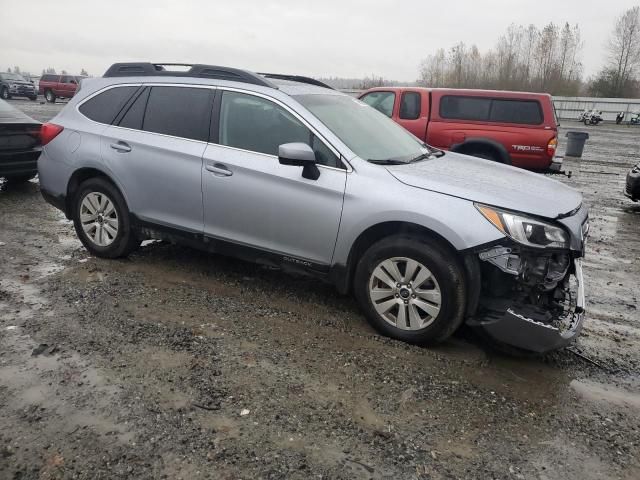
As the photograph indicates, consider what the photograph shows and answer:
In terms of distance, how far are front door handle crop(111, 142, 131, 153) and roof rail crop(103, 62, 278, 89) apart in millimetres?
745

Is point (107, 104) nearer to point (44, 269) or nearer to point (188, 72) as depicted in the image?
point (188, 72)

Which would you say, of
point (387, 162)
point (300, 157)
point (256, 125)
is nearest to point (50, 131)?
point (256, 125)

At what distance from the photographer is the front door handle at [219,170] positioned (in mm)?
4160

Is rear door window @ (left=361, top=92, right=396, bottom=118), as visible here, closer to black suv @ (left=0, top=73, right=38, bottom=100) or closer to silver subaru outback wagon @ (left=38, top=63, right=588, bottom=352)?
silver subaru outback wagon @ (left=38, top=63, right=588, bottom=352)

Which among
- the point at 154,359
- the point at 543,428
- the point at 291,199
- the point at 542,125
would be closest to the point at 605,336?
the point at 543,428

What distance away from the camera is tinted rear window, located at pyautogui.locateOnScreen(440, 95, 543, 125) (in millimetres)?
9156

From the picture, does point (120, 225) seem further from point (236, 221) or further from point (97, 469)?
point (97, 469)

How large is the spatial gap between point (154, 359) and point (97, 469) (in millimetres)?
1018

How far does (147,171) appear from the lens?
4.58 m

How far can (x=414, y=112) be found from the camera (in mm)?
9664

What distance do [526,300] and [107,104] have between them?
4.22m

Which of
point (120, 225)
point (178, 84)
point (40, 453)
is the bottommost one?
point (40, 453)

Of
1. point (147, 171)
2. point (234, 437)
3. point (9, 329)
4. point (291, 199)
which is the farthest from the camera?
point (147, 171)

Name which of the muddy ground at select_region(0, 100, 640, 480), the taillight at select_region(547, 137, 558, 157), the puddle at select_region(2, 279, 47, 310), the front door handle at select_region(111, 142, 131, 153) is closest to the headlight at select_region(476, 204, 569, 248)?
the muddy ground at select_region(0, 100, 640, 480)
